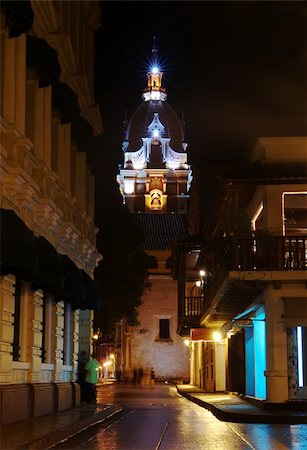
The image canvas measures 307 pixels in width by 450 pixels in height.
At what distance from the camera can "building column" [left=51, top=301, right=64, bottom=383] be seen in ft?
71.3

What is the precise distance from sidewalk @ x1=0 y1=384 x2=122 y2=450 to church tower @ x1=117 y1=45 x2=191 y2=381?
180 feet

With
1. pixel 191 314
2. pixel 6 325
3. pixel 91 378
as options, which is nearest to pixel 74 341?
pixel 91 378

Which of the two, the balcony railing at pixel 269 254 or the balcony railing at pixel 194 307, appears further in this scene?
the balcony railing at pixel 194 307

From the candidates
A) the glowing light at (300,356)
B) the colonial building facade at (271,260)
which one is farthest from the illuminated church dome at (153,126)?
the glowing light at (300,356)

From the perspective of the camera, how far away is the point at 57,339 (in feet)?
72.4

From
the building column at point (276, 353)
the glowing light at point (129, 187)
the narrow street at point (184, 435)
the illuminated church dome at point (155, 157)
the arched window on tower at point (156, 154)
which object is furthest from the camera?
the arched window on tower at point (156, 154)

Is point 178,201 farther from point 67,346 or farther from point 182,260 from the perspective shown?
point 67,346

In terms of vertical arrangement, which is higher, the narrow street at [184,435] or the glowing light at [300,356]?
the glowing light at [300,356]

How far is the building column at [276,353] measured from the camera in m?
21.9

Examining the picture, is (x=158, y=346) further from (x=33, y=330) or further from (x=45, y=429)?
(x=45, y=429)

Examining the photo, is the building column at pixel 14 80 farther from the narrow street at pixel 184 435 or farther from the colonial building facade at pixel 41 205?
the narrow street at pixel 184 435

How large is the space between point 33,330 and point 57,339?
346cm

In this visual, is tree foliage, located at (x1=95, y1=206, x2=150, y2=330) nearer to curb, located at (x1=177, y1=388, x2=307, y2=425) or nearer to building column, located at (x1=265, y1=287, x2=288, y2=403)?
building column, located at (x1=265, y1=287, x2=288, y2=403)

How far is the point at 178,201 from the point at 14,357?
97260mm
